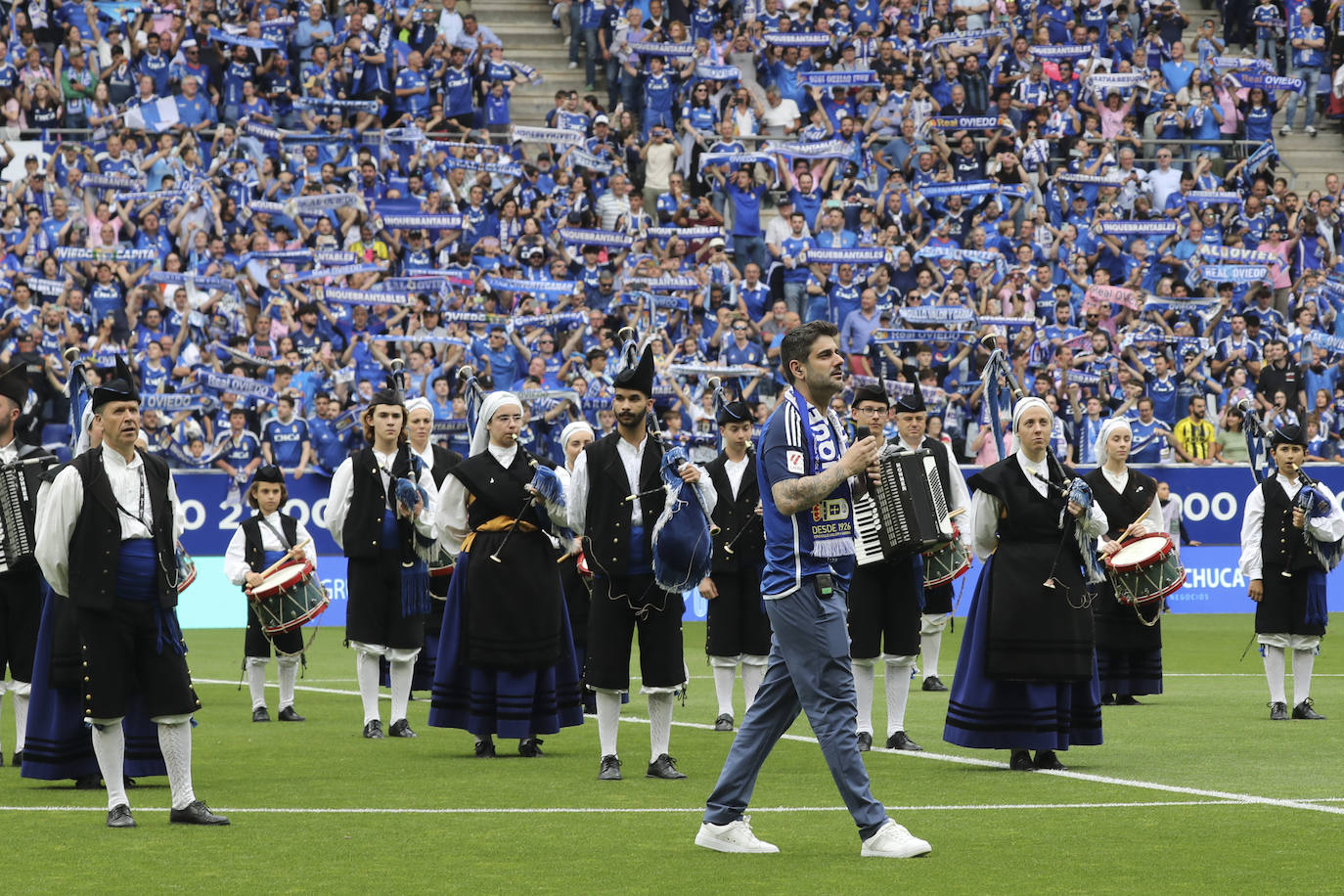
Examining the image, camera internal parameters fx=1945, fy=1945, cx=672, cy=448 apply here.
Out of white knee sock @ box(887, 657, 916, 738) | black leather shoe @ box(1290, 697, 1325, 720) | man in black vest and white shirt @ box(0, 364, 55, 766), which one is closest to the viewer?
man in black vest and white shirt @ box(0, 364, 55, 766)

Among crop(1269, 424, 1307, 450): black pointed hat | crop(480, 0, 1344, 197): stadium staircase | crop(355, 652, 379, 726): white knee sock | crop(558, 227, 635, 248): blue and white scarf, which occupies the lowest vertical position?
crop(355, 652, 379, 726): white knee sock

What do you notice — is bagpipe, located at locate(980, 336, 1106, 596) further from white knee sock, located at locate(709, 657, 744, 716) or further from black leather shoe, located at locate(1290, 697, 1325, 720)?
black leather shoe, located at locate(1290, 697, 1325, 720)

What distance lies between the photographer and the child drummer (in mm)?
14758

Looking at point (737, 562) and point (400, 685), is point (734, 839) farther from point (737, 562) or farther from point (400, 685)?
point (400, 685)

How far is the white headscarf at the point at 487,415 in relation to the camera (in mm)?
12367

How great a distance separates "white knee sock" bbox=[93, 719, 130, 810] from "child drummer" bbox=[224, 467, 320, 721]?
516cm

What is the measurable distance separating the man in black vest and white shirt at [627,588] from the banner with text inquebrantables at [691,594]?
11057 mm

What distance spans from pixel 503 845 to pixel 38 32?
22.4m

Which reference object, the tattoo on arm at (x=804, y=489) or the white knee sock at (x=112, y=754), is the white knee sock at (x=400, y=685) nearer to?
the white knee sock at (x=112, y=754)

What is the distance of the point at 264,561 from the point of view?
15.2 meters

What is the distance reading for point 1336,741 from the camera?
41.3ft

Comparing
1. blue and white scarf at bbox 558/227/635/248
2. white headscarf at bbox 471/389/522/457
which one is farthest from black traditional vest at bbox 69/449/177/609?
blue and white scarf at bbox 558/227/635/248

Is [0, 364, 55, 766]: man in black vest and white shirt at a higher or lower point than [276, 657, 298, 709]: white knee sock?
higher

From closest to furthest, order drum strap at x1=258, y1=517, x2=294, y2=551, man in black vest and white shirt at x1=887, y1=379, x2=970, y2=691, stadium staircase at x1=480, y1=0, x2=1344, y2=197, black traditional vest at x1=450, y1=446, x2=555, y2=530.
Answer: black traditional vest at x1=450, y1=446, x2=555, y2=530 < man in black vest and white shirt at x1=887, y1=379, x2=970, y2=691 < drum strap at x1=258, y1=517, x2=294, y2=551 < stadium staircase at x1=480, y1=0, x2=1344, y2=197
